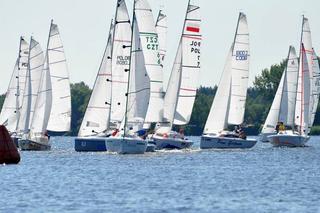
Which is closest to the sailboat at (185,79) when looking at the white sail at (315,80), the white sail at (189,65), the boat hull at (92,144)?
the white sail at (189,65)

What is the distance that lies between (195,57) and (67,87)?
964 centimetres

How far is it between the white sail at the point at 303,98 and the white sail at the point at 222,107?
936cm

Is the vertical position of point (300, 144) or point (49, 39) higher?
point (49, 39)

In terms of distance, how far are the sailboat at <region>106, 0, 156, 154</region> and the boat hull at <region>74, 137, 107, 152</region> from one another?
151 inches

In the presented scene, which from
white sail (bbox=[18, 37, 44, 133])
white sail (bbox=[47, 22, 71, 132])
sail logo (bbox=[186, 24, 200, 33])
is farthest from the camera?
white sail (bbox=[18, 37, 44, 133])

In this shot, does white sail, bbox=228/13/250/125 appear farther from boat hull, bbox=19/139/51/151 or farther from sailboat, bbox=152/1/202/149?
boat hull, bbox=19/139/51/151

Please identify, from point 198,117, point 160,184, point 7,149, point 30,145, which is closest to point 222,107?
point 30,145

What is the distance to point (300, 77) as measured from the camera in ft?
340

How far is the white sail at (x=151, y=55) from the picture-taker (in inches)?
3228

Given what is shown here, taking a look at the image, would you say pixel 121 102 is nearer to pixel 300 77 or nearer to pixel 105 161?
pixel 105 161

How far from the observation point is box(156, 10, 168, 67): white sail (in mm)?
98325

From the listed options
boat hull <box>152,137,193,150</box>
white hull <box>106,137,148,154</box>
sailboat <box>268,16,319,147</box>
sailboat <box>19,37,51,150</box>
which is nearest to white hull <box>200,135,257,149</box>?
boat hull <box>152,137,193,150</box>

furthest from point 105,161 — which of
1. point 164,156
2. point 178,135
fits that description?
point 178,135

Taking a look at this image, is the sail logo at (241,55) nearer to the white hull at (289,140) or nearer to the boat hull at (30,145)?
the white hull at (289,140)
